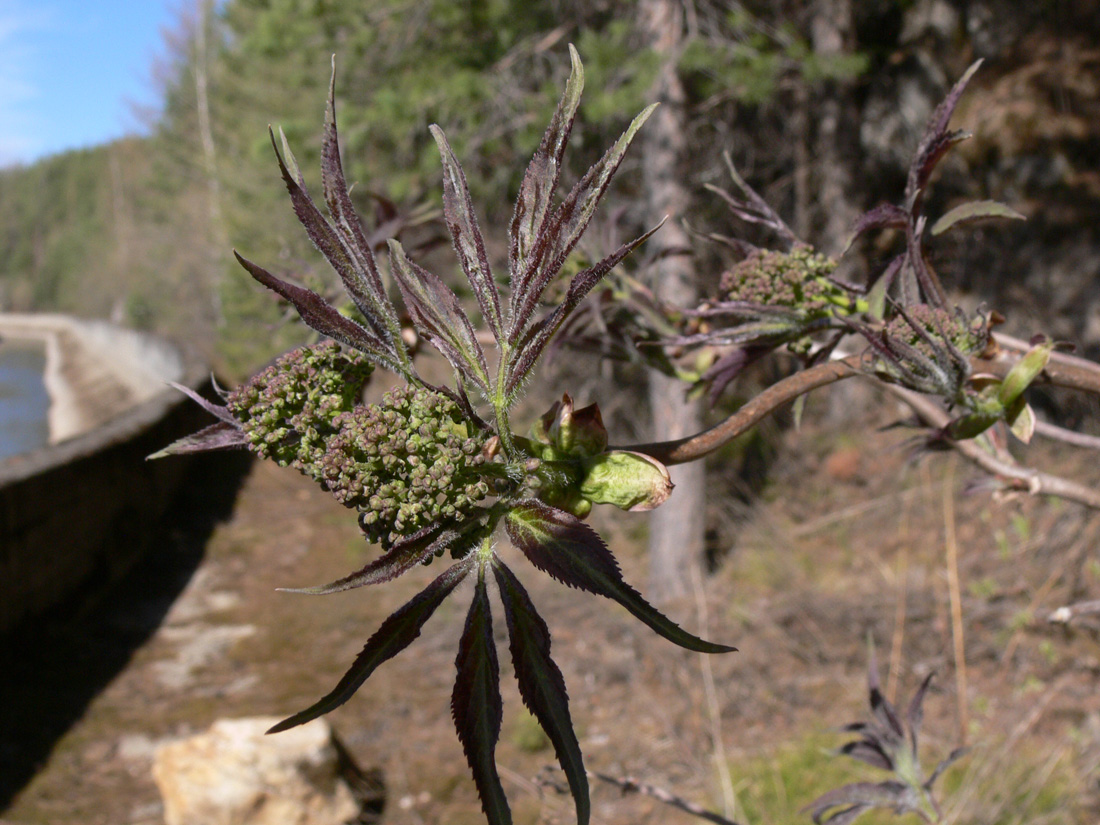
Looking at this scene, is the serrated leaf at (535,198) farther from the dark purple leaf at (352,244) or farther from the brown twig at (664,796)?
the brown twig at (664,796)

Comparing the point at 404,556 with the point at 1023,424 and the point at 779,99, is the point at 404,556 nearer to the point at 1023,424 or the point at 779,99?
the point at 1023,424

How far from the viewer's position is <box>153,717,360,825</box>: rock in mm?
4664

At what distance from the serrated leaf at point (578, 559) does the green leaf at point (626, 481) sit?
6 cm

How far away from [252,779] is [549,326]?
4848mm

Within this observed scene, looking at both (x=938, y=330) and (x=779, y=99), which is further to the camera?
(x=779, y=99)

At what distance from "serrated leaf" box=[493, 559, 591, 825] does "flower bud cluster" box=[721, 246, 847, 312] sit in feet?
1.77

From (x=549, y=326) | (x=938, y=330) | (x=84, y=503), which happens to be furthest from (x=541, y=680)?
(x=84, y=503)

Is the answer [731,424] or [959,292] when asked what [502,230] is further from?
[731,424]

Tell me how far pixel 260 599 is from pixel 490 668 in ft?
27.2

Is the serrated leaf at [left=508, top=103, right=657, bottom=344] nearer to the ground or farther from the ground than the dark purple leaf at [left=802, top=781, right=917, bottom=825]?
farther from the ground

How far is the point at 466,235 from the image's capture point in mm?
748

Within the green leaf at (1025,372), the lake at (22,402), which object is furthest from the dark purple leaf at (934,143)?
the lake at (22,402)

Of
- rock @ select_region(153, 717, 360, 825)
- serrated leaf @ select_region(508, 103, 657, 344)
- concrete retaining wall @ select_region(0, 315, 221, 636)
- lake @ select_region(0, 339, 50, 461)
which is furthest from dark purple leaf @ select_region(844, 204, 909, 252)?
lake @ select_region(0, 339, 50, 461)

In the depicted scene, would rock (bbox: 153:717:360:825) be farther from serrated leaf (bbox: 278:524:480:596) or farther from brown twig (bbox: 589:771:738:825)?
serrated leaf (bbox: 278:524:480:596)
